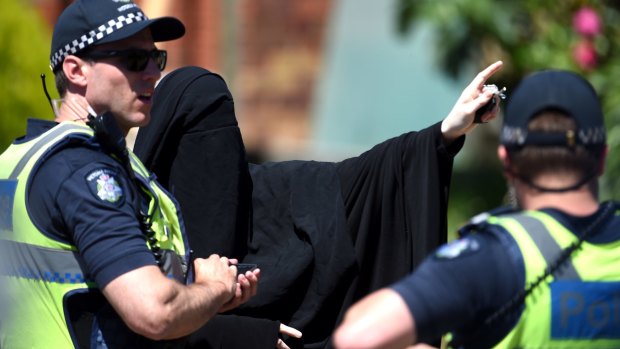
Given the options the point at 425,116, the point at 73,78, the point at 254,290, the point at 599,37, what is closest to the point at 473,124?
the point at 254,290

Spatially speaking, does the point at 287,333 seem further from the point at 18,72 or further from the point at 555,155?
the point at 18,72

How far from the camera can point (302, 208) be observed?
3.82 meters

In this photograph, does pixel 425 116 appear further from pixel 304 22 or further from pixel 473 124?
pixel 473 124

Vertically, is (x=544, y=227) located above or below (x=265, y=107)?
above

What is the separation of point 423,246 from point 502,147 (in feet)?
3.60

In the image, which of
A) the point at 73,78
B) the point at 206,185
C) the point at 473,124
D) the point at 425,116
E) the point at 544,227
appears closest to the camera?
the point at 544,227

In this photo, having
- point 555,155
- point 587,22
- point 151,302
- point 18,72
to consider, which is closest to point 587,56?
point 587,22

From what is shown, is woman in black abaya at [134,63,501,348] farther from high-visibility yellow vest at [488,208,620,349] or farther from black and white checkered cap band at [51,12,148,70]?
high-visibility yellow vest at [488,208,620,349]

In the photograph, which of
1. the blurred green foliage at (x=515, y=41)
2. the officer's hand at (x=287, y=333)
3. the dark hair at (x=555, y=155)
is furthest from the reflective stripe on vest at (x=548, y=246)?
the blurred green foliage at (x=515, y=41)

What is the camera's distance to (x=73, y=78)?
315 cm

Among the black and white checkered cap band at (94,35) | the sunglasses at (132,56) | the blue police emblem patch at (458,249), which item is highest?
the black and white checkered cap band at (94,35)

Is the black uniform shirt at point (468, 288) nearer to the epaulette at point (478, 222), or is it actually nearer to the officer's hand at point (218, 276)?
the epaulette at point (478, 222)

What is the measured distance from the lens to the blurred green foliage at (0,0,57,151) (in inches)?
294

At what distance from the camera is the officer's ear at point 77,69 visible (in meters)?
3.15
